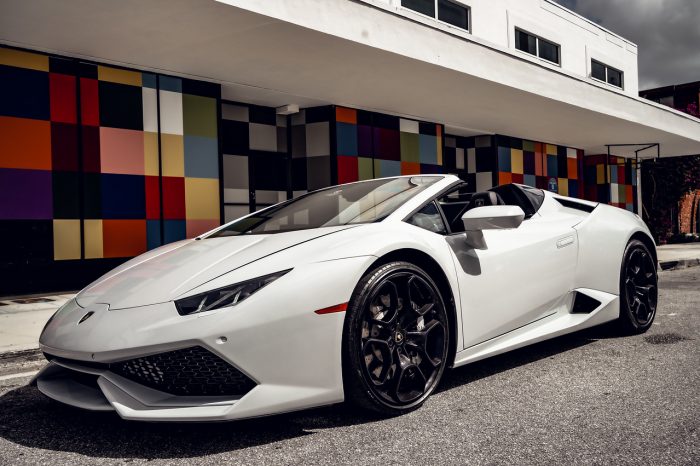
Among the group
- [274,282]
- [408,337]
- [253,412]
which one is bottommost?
[253,412]

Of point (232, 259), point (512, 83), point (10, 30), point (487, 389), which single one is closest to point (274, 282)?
point (232, 259)

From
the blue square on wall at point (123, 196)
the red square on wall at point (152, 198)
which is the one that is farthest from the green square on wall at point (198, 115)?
the blue square on wall at point (123, 196)

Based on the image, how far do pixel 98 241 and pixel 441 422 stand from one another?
6841 mm

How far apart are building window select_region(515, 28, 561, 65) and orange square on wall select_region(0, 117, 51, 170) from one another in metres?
12.0

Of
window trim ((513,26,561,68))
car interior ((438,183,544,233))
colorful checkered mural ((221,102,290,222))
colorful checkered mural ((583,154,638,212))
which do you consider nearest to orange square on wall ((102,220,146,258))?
colorful checkered mural ((221,102,290,222))

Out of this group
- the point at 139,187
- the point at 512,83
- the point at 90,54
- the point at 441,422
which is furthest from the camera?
the point at 512,83

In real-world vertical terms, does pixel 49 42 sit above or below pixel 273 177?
above

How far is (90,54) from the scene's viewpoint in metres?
7.99

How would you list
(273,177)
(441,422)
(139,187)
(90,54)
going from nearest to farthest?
(441,422), (90,54), (139,187), (273,177)

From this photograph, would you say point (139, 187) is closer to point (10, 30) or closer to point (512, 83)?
point (10, 30)

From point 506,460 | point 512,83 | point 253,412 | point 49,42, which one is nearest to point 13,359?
point 253,412

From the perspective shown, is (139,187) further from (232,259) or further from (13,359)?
(232,259)

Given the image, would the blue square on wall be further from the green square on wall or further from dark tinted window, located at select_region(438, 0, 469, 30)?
dark tinted window, located at select_region(438, 0, 469, 30)

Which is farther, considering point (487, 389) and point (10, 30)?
point (10, 30)
